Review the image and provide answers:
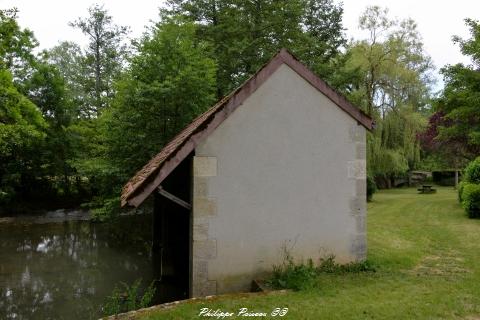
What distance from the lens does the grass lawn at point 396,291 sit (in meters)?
5.63

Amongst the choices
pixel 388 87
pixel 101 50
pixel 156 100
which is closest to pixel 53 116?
pixel 101 50

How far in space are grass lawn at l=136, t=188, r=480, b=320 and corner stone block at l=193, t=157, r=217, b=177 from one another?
202cm

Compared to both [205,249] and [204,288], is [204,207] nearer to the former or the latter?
[205,249]

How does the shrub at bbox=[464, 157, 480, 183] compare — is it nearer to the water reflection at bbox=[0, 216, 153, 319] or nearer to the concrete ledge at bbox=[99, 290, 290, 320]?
the water reflection at bbox=[0, 216, 153, 319]

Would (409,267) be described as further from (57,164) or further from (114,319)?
(57,164)

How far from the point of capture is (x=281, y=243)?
7.27m

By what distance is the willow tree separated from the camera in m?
24.2

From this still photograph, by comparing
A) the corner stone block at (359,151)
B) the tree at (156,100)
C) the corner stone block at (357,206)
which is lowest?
the corner stone block at (357,206)

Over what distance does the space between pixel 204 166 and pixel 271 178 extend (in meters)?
1.25

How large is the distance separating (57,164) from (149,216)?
11261 mm

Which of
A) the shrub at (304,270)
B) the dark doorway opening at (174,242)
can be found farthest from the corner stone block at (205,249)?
the dark doorway opening at (174,242)

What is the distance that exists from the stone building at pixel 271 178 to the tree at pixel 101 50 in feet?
85.3

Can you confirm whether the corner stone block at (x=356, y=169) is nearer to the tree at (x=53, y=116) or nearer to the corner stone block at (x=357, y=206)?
the corner stone block at (x=357, y=206)

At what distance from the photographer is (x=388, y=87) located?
2464cm
